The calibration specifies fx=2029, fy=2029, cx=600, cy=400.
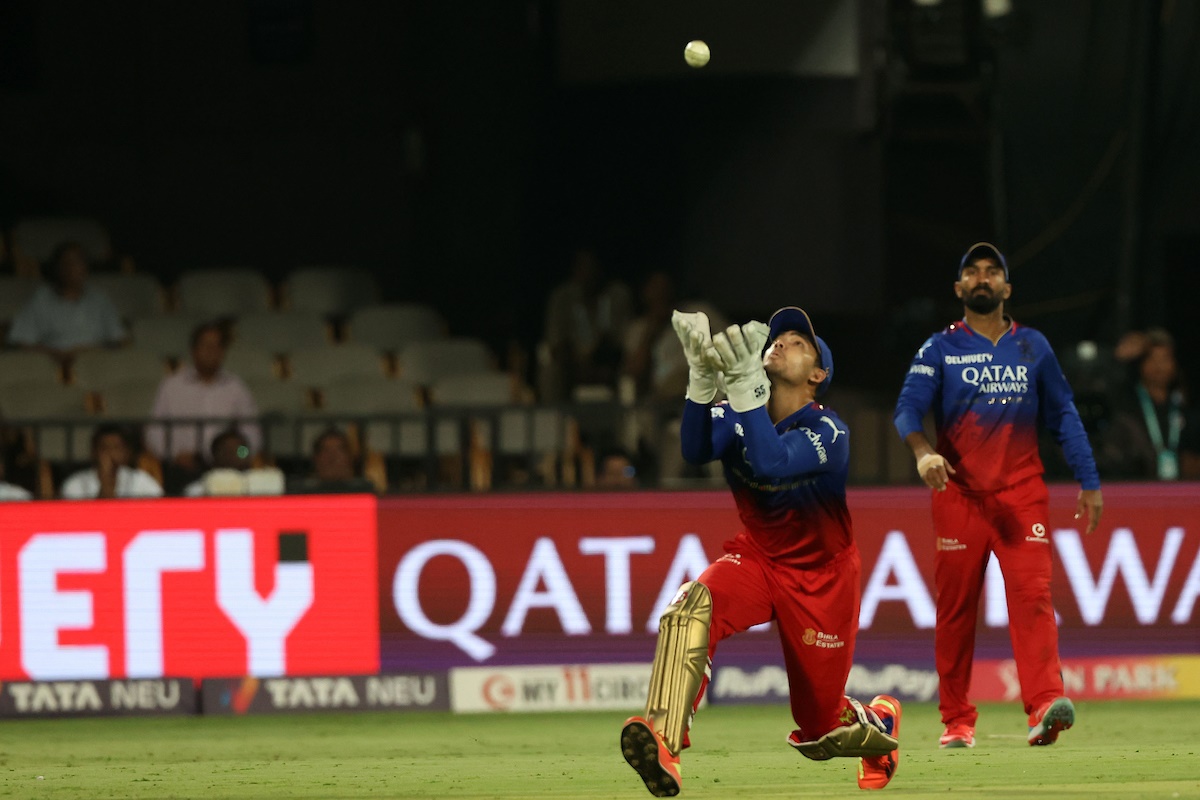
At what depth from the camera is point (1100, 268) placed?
16.2 meters

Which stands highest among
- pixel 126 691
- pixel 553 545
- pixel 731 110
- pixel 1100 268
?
pixel 731 110

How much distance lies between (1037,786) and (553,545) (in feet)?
15.1

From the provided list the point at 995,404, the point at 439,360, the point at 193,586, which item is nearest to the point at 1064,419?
the point at 995,404

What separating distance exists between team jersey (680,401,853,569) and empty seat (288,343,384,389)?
776 cm

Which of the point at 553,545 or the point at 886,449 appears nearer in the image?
the point at 553,545

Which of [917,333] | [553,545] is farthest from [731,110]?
[553,545]

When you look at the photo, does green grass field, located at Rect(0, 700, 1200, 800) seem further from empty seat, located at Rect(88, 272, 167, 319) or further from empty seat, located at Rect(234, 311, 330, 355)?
empty seat, located at Rect(88, 272, 167, 319)

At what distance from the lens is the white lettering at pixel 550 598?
1145cm

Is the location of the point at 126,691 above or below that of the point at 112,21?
below

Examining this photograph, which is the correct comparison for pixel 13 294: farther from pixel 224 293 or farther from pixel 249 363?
pixel 249 363

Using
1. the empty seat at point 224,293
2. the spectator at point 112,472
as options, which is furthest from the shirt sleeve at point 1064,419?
the empty seat at point 224,293

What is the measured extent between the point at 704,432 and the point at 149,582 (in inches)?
210

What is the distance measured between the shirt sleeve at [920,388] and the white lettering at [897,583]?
2.77 m

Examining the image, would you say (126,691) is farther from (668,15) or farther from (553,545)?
(668,15)
